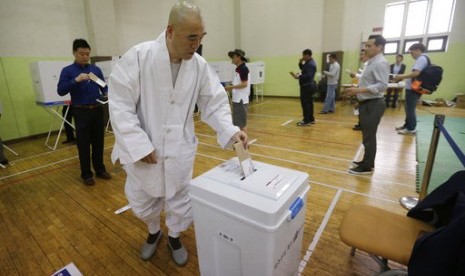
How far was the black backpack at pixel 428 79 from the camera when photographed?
400 cm

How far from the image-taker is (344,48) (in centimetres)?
830

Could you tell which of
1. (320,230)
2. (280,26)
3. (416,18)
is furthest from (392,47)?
(320,230)

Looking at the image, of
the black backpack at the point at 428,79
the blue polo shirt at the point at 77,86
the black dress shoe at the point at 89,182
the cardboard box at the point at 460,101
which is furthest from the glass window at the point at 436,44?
the black dress shoe at the point at 89,182

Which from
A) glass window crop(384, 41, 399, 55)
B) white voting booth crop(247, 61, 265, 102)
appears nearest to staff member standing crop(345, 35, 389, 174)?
white voting booth crop(247, 61, 265, 102)

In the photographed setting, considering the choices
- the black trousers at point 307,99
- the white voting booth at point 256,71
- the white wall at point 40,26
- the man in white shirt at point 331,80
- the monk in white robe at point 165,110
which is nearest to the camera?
the monk in white robe at point 165,110

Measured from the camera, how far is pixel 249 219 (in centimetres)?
95

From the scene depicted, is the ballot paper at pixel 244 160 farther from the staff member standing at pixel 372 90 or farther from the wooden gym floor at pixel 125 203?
the staff member standing at pixel 372 90

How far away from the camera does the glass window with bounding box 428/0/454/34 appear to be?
23.4 ft

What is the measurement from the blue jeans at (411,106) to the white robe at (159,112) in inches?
165

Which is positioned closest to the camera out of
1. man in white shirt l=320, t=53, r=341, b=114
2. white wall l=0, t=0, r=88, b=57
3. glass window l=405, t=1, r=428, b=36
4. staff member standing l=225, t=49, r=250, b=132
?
A: staff member standing l=225, t=49, r=250, b=132

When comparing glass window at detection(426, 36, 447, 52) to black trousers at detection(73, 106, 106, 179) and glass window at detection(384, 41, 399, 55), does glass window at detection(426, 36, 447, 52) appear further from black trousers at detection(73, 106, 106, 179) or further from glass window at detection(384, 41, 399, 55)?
black trousers at detection(73, 106, 106, 179)

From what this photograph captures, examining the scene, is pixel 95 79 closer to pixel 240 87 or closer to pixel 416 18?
pixel 240 87

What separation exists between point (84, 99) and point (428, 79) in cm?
505

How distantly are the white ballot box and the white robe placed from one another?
35 centimetres
